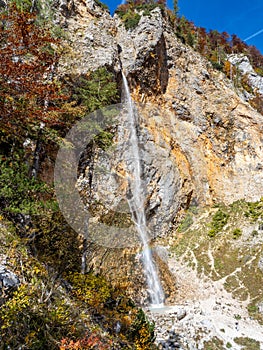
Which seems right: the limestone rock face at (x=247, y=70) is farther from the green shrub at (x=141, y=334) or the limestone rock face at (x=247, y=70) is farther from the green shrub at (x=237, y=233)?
the green shrub at (x=141, y=334)

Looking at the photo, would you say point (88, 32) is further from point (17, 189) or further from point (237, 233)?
point (237, 233)

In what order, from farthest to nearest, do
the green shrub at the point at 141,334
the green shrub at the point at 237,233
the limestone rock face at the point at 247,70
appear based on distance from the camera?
the limestone rock face at the point at 247,70 < the green shrub at the point at 237,233 < the green shrub at the point at 141,334

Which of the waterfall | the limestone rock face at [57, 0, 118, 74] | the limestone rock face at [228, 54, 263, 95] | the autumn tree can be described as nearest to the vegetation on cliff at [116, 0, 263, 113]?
the limestone rock face at [228, 54, 263, 95]

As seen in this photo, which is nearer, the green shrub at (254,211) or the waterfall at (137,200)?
the waterfall at (137,200)

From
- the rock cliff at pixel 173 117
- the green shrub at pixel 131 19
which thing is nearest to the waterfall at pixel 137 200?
the rock cliff at pixel 173 117

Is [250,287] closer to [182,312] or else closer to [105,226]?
[182,312]

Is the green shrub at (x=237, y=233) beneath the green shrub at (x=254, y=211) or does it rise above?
beneath

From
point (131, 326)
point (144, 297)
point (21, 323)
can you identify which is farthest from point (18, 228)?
point (144, 297)

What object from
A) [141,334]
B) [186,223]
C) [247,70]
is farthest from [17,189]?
[247,70]

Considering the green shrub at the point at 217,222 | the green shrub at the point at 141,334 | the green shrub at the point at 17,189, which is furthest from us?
the green shrub at the point at 217,222
